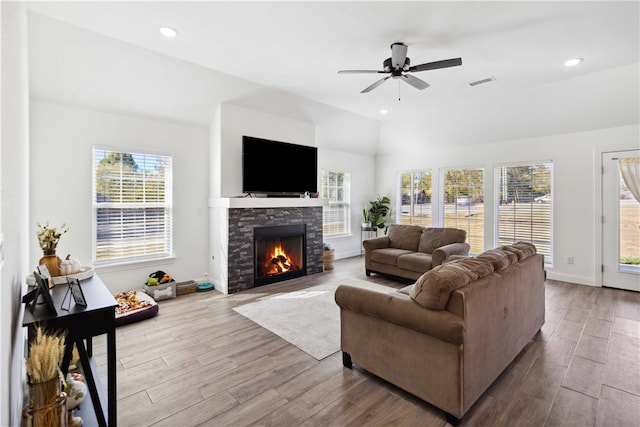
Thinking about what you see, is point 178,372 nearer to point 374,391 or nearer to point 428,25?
point 374,391

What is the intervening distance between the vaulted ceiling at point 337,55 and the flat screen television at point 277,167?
64 centimetres

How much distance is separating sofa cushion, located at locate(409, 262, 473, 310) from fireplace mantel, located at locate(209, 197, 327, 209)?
10.7 ft

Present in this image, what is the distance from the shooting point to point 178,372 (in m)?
2.56

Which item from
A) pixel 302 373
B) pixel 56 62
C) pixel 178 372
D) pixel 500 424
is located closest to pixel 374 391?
pixel 302 373

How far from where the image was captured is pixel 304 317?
3.69m

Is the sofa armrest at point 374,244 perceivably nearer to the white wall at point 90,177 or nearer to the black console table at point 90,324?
the white wall at point 90,177

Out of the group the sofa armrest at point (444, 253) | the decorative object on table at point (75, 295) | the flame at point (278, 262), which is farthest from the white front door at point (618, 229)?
the decorative object on table at point (75, 295)

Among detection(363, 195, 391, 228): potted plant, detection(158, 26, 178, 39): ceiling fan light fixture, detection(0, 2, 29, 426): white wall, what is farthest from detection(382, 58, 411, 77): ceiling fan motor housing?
detection(363, 195, 391, 228): potted plant

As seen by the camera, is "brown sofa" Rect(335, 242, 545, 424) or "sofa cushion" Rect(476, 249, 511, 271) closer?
"brown sofa" Rect(335, 242, 545, 424)

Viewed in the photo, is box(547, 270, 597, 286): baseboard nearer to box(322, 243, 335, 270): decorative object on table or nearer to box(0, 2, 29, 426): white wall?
box(322, 243, 335, 270): decorative object on table

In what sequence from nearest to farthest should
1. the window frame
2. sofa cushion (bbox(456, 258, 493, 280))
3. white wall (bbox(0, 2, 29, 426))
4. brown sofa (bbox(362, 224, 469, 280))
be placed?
white wall (bbox(0, 2, 29, 426))
sofa cushion (bbox(456, 258, 493, 280))
brown sofa (bbox(362, 224, 469, 280))
the window frame

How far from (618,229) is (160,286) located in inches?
275

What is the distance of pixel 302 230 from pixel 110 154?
10.3 ft

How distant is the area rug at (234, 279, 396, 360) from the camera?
3.04m
